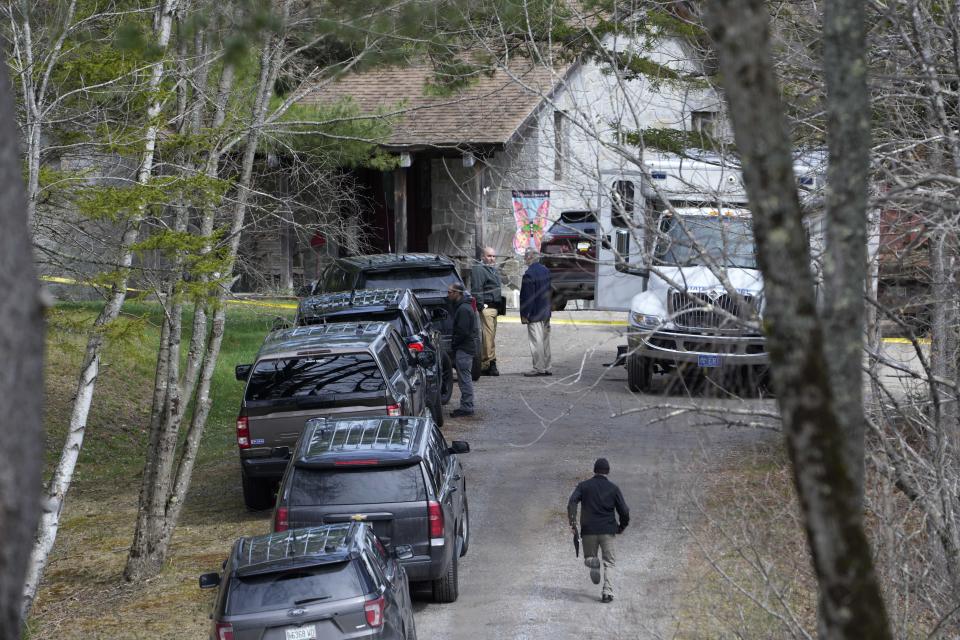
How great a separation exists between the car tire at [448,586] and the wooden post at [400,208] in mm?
18873

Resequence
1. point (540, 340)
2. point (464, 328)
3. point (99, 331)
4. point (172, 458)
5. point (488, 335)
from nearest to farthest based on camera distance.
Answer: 1. point (99, 331)
2. point (172, 458)
3. point (464, 328)
4. point (540, 340)
5. point (488, 335)

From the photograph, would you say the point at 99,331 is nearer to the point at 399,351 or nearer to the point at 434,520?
the point at 434,520

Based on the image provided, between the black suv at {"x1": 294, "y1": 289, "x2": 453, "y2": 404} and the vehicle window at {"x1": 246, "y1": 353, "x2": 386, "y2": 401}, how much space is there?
7.48 ft

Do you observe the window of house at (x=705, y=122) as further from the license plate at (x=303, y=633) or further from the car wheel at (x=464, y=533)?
the license plate at (x=303, y=633)

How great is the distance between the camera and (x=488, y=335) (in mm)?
20219

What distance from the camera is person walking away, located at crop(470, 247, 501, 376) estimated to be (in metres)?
19.8

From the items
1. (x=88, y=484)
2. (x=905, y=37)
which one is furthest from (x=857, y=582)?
(x=88, y=484)

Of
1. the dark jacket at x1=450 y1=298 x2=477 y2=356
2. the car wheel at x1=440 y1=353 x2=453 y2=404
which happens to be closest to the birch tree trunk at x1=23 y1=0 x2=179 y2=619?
the dark jacket at x1=450 y1=298 x2=477 y2=356

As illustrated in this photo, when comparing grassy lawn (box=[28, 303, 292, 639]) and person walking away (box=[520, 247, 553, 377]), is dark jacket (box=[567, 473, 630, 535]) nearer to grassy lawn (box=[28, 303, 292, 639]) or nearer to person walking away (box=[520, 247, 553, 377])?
grassy lawn (box=[28, 303, 292, 639])

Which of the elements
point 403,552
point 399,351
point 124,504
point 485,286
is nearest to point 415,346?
point 399,351

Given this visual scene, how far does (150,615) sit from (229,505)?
12.0 ft

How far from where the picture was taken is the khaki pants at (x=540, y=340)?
64.6 feet

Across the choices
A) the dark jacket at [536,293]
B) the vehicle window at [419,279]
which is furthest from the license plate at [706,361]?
the dark jacket at [536,293]

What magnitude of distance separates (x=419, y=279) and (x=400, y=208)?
36.3 ft
